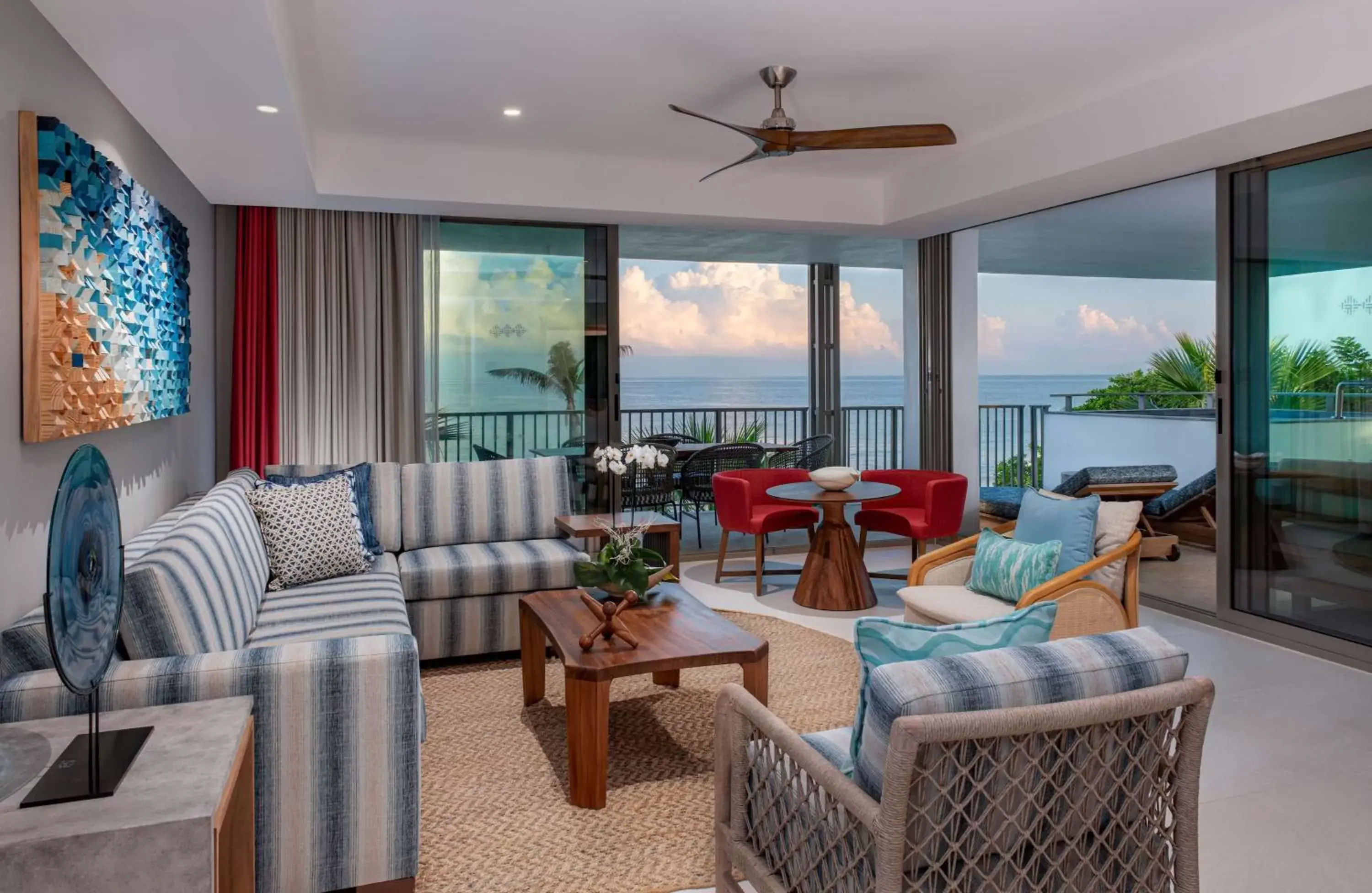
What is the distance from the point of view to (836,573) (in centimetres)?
503

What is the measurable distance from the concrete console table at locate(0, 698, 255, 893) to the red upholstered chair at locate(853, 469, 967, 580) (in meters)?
3.94

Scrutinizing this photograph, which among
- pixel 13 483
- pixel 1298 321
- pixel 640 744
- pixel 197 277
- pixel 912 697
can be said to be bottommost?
pixel 640 744

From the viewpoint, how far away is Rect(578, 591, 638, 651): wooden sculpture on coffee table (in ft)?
9.31

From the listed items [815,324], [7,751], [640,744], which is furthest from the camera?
[815,324]

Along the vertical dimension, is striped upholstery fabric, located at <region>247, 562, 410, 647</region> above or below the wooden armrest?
below

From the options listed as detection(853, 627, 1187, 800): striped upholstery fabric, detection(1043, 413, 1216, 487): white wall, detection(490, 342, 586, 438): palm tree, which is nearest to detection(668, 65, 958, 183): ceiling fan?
detection(490, 342, 586, 438): palm tree

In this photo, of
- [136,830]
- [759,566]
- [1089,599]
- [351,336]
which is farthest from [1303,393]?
[351,336]

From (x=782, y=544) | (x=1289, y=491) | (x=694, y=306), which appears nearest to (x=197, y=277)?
Result: (x=782, y=544)

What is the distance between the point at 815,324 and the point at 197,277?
4969mm

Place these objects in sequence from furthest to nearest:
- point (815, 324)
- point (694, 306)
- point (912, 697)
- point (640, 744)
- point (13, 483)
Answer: point (694, 306) < point (815, 324) < point (640, 744) < point (13, 483) < point (912, 697)

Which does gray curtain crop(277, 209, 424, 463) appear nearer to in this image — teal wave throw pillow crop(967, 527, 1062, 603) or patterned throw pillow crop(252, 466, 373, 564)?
patterned throw pillow crop(252, 466, 373, 564)

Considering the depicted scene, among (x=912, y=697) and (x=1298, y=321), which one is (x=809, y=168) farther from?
(x=912, y=697)

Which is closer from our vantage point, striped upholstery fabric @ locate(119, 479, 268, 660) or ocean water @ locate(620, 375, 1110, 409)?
striped upholstery fabric @ locate(119, 479, 268, 660)

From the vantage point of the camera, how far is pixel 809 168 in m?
5.66
